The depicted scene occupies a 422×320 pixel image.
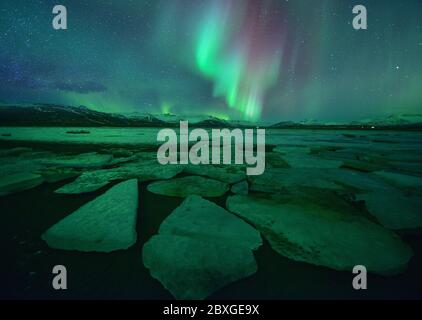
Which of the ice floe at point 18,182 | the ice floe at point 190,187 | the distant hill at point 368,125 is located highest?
the distant hill at point 368,125

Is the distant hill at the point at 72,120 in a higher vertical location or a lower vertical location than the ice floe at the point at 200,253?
higher

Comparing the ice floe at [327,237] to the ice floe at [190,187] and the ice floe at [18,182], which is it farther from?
the ice floe at [18,182]

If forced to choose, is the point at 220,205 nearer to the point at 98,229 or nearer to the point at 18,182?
the point at 98,229

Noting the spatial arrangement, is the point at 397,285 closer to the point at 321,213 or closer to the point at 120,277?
the point at 321,213

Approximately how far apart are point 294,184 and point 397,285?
7.00ft

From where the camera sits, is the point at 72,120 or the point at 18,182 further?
the point at 72,120
